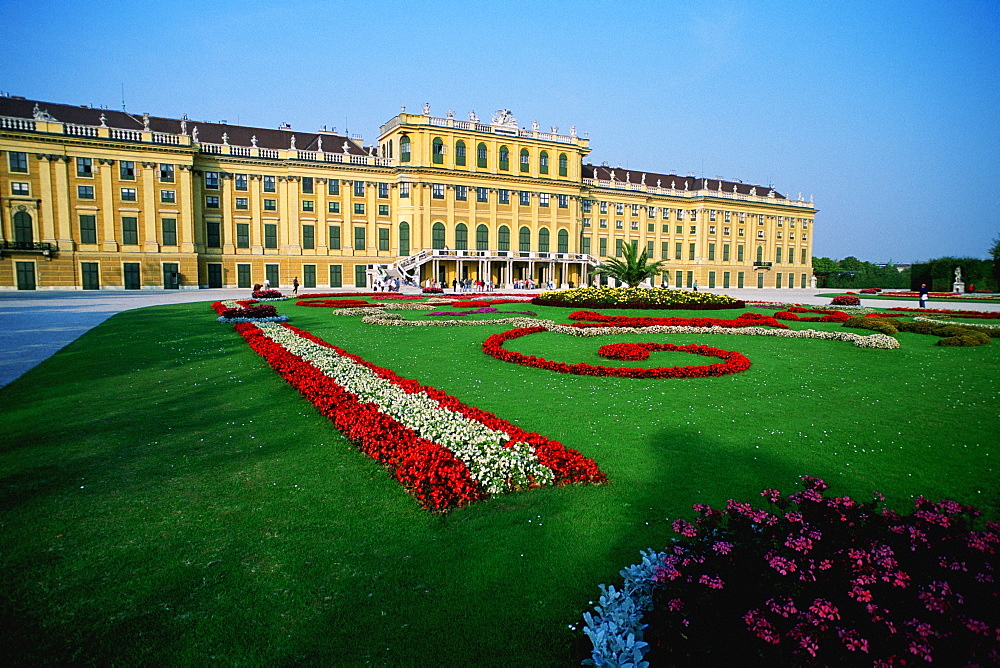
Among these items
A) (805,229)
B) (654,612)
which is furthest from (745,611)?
(805,229)

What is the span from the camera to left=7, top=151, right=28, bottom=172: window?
43094 mm

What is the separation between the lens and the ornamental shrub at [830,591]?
2369 millimetres

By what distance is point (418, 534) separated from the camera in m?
4.46

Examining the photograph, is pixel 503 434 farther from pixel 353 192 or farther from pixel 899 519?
pixel 353 192

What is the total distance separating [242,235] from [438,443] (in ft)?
172

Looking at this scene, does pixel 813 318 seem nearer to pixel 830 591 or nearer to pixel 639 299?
pixel 639 299

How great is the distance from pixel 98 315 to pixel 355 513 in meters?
22.3

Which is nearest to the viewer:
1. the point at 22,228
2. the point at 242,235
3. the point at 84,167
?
A: the point at 22,228

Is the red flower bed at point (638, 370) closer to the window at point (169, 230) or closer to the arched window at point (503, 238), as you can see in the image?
the window at point (169, 230)

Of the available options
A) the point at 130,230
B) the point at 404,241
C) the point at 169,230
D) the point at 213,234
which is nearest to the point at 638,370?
the point at 404,241

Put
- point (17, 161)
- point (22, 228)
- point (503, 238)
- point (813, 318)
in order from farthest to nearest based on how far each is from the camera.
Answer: point (503, 238), point (22, 228), point (17, 161), point (813, 318)

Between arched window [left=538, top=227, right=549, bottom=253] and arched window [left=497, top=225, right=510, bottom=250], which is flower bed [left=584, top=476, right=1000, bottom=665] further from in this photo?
arched window [left=538, top=227, right=549, bottom=253]

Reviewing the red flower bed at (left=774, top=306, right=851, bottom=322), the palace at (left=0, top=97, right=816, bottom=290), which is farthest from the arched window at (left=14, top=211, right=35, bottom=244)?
the red flower bed at (left=774, top=306, right=851, bottom=322)

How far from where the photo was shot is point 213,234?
5116 cm
